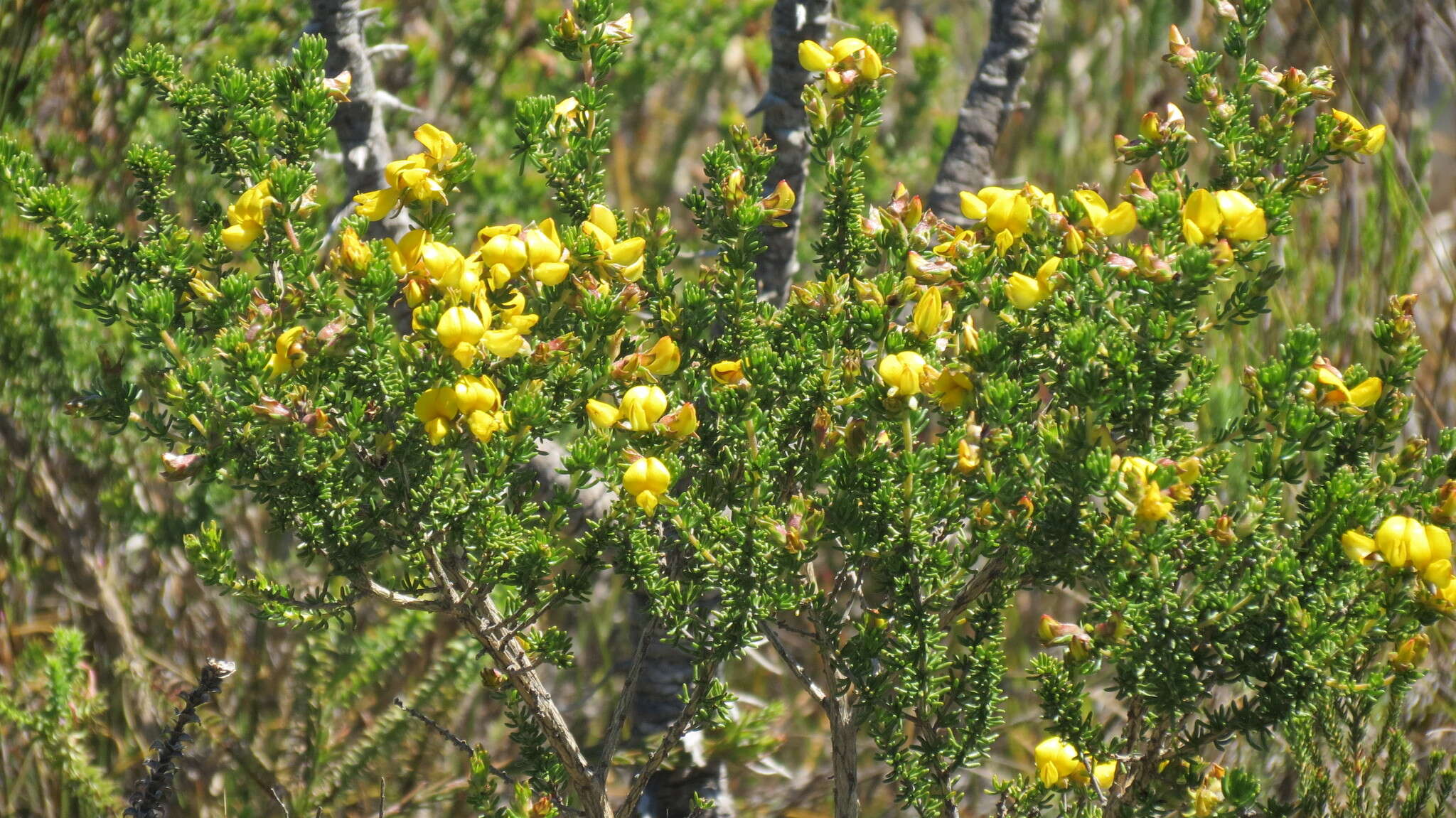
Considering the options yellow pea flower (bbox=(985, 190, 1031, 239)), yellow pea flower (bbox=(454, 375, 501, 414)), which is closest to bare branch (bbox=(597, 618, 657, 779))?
yellow pea flower (bbox=(454, 375, 501, 414))

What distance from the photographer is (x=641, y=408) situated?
1.17 metres

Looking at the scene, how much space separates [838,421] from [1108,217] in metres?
0.36

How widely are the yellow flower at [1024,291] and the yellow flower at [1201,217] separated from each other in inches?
5.8

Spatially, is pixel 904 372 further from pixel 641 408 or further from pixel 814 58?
pixel 814 58

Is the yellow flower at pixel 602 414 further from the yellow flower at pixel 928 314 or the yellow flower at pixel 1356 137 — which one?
the yellow flower at pixel 1356 137

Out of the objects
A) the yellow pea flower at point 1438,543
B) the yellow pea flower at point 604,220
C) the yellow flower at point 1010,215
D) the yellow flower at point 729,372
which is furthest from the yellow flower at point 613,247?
the yellow pea flower at point 1438,543

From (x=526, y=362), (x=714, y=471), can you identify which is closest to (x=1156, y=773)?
(x=714, y=471)

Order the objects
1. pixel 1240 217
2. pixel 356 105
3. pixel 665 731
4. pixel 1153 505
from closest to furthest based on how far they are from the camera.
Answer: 1. pixel 1153 505
2. pixel 1240 217
3. pixel 356 105
4. pixel 665 731

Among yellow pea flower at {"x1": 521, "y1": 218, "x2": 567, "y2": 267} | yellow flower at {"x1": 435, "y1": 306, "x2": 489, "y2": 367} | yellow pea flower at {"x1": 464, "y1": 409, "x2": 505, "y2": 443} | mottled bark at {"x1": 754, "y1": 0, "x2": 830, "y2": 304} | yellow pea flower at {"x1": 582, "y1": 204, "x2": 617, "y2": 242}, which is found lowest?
yellow pea flower at {"x1": 464, "y1": 409, "x2": 505, "y2": 443}

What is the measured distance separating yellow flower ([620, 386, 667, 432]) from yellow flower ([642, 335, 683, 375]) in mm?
58

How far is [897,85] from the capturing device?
4.14 metres

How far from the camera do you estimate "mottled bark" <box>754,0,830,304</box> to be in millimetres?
1903

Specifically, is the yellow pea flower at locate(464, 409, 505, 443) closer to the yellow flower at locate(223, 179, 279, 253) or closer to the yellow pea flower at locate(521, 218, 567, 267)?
the yellow pea flower at locate(521, 218, 567, 267)

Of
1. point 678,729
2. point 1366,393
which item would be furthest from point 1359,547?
point 678,729
